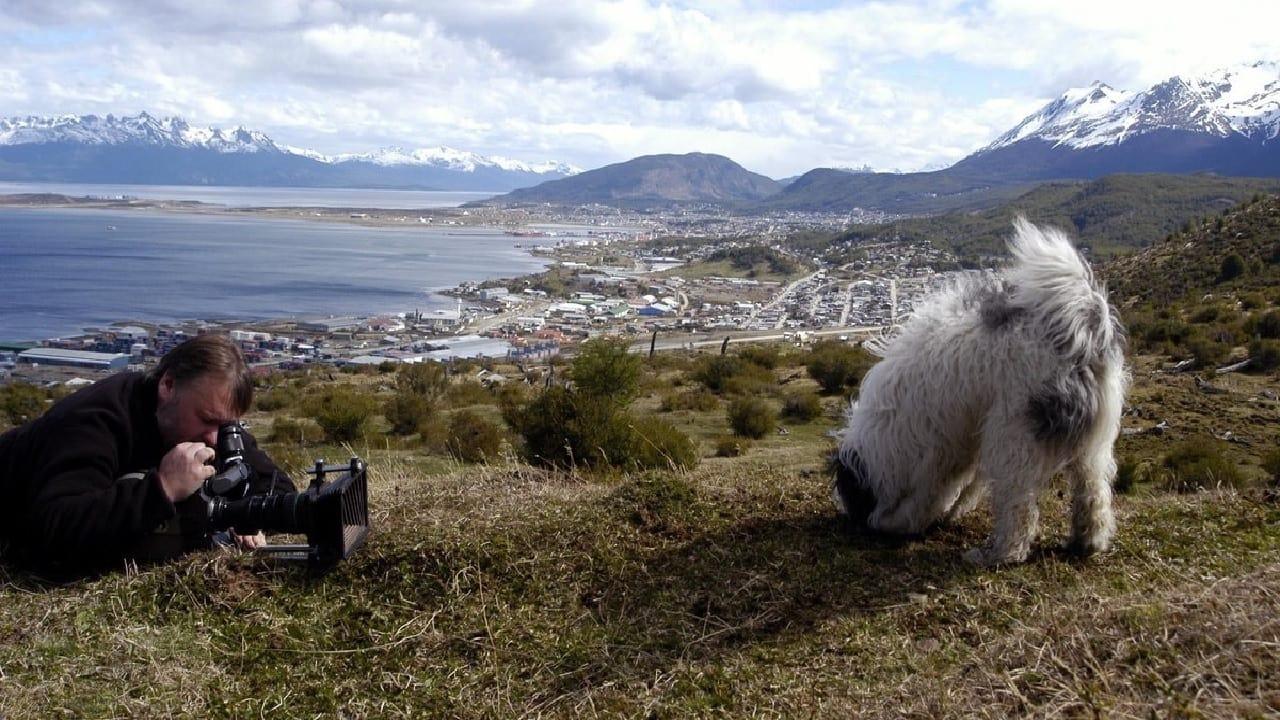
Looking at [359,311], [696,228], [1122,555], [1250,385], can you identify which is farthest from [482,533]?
[696,228]

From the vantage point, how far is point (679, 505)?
539 centimetres

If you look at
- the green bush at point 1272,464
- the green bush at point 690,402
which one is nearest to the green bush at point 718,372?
the green bush at point 690,402

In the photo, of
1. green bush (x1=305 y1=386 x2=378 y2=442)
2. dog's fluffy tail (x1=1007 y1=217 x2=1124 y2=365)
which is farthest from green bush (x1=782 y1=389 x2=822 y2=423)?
dog's fluffy tail (x1=1007 y1=217 x2=1124 y2=365)

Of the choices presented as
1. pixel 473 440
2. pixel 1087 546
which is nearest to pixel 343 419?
pixel 473 440

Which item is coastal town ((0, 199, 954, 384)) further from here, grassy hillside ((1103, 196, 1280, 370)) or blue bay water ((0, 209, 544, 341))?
grassy hillside ((1103, 196, 1280, 370))

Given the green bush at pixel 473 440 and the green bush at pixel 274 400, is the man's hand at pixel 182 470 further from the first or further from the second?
the green bush at pixel 274 400

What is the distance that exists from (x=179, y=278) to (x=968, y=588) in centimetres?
7489

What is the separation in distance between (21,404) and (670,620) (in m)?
19.8

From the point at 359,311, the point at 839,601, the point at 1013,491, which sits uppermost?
the point at 1013,491

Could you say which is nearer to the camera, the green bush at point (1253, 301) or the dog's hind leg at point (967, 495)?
the dog's hind leg at point (967, 495)

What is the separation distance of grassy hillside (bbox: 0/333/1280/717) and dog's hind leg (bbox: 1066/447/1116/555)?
15 cm

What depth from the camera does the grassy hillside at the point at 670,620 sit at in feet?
10.1

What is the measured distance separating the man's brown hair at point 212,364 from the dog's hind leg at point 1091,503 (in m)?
4.52

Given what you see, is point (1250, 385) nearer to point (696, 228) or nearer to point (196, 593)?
point (196, 593)
